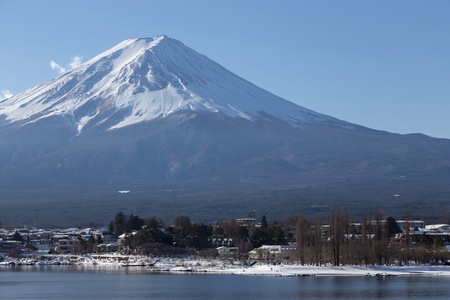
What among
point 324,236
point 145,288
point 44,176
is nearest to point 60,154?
point 44,176

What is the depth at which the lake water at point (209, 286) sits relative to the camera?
4716cm

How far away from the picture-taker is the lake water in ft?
155

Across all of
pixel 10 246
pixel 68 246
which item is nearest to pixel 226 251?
pixel 68 246

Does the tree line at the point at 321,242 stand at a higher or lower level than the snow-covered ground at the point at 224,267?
higher

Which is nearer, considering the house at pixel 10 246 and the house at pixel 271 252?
the house at pixel 271 252

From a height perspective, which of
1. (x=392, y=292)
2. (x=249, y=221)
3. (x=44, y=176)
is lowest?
(x=392, y=292)

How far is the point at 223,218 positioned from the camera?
436 feet

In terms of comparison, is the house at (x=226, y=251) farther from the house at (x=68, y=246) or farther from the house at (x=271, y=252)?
the house at (x=68, y=246)

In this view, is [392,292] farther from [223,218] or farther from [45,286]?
[223,218]

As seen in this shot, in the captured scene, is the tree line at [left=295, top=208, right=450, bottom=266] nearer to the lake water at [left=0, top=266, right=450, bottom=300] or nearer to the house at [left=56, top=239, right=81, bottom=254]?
the lake water at [left=0, top=266, right=450, bottom=300]

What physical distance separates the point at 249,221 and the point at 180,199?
4797 centimetres

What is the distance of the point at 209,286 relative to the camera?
173ft

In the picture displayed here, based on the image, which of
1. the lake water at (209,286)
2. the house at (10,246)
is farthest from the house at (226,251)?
the house at (10,246)

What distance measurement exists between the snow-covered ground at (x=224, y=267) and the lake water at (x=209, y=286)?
2.19 m
